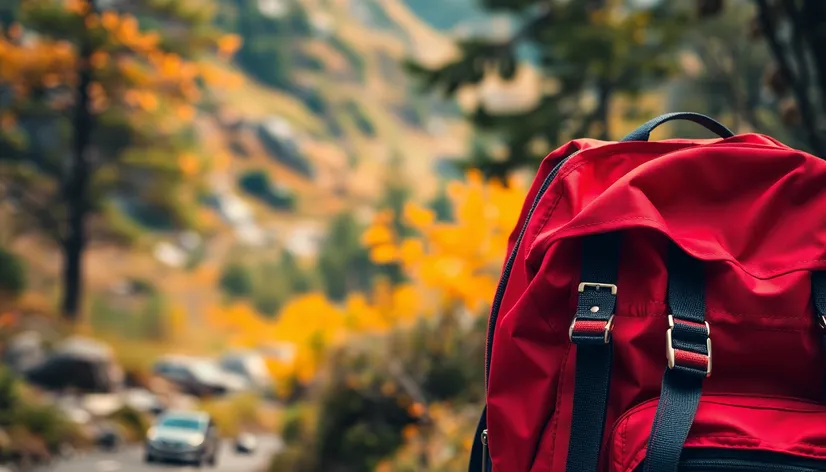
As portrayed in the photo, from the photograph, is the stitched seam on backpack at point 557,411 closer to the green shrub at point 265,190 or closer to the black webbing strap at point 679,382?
the black webbing strap at point 679,382

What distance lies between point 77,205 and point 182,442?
925cm

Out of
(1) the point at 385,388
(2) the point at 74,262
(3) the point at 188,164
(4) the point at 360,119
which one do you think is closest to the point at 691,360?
(1) the point at 385,388

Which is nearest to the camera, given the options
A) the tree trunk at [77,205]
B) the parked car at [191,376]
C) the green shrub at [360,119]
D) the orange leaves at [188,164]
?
the orange leaves at [188,164]

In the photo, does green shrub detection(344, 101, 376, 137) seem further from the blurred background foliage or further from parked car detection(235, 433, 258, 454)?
parked car detection(235, 433, 258, 454)

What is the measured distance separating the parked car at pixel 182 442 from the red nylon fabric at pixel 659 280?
10791 millimetres

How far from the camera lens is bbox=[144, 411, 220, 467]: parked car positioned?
11.8 metres

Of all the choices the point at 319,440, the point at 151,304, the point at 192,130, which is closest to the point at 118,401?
the point at 151,304

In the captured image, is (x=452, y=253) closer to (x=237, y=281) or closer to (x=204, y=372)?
(x=204, y=372)

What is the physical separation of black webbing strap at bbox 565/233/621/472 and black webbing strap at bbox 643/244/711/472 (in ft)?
0.27

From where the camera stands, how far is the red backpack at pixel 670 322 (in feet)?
4.47

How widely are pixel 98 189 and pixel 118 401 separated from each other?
4970 mm

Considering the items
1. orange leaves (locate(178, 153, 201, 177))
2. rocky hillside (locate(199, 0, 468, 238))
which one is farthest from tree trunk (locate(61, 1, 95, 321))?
rocky hillside (locate(199, 0, 468, 238))

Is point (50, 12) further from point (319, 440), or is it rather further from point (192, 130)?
point (192, 130)

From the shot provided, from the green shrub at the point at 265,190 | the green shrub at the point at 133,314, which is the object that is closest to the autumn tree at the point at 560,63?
the green shrub at the point at 133,314
